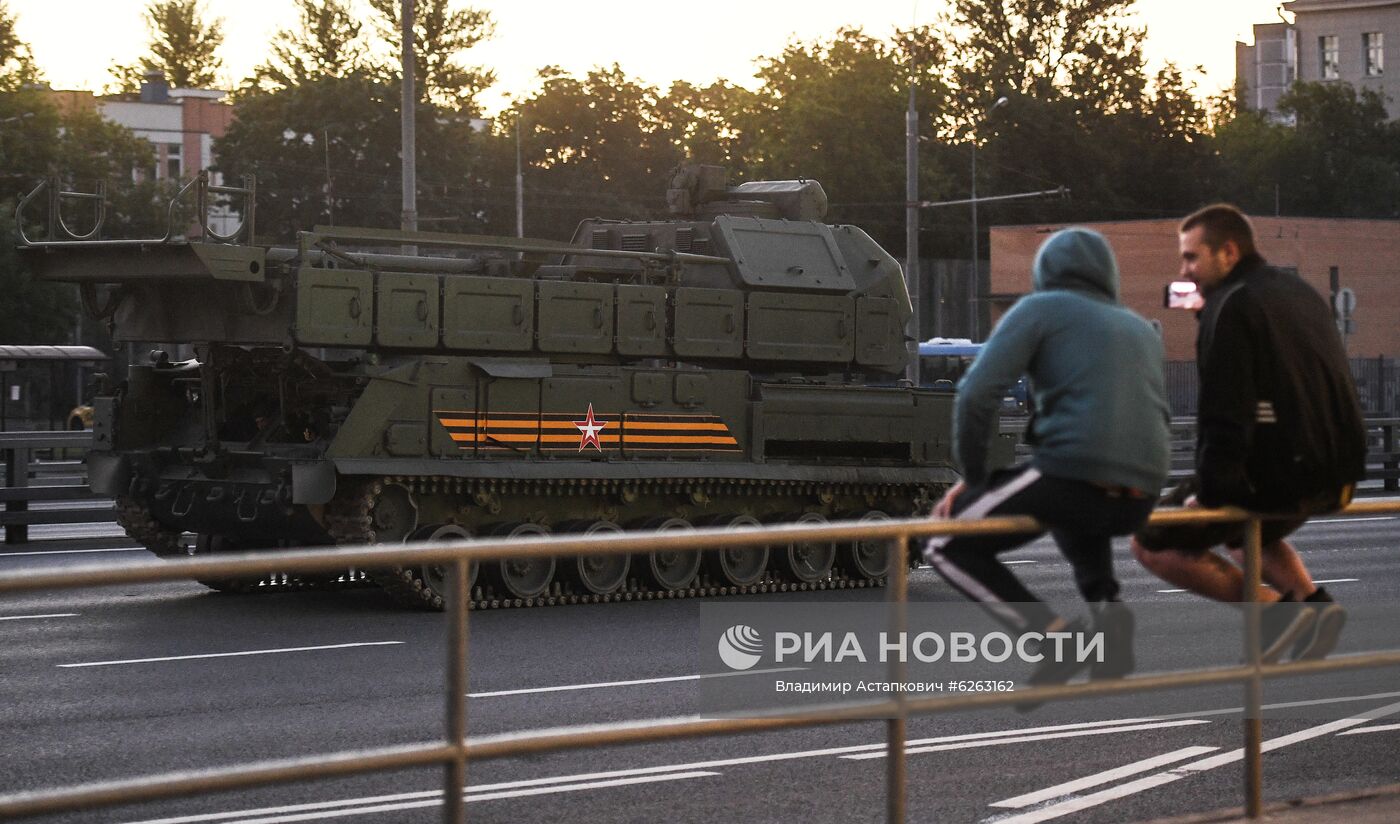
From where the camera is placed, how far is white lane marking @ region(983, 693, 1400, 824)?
7.54 metres

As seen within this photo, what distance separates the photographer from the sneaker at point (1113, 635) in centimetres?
566

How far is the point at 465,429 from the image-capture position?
15953 mm

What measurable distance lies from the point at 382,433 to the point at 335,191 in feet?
185

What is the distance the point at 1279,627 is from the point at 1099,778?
7.99 feet

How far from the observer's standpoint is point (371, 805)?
7586 mm

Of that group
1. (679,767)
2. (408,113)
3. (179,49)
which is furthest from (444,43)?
(679,767)

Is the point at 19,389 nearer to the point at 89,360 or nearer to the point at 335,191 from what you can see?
the point at 89,360

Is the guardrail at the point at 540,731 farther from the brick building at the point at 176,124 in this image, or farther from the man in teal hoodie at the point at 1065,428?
the brick building at the point at 176,124

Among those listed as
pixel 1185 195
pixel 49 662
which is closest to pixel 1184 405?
pixel 1185 195

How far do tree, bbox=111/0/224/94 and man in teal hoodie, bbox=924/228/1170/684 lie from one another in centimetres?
10742

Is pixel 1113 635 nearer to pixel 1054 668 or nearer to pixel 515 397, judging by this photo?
pixel 1054 668

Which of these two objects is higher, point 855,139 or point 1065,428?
point 855,139

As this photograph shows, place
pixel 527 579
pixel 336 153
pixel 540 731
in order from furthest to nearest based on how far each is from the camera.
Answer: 1. pixel 336 153
2. pixel 527 579
3. pixel 540 731

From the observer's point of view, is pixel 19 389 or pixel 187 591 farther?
pixel 19 389
